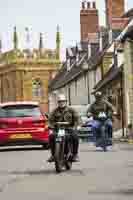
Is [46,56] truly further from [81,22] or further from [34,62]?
[81,22]

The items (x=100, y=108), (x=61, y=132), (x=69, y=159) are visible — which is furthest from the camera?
(x=100, y=108)

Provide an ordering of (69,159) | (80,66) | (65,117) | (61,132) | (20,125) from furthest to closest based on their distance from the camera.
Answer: (80,66) → (20,125) → (69,159) → (65,117) → (61,132)

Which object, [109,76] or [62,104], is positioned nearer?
[62,104]

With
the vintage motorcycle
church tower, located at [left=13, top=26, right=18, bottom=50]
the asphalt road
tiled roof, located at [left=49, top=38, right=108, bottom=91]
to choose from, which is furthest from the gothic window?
the vintage motorcycle

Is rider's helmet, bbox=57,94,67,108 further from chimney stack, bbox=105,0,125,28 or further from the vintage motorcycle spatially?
chimney stack, bbox=105,0,125,28

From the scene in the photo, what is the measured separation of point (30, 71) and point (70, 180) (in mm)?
107665

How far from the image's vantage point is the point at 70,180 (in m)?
14.4

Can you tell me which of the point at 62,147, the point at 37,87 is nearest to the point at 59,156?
the point at 62,147

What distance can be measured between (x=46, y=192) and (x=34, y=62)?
108651 millimetres

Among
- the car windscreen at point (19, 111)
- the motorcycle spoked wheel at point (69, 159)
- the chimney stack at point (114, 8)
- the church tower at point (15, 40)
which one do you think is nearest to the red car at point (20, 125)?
the car windscreen at point (19, 111)

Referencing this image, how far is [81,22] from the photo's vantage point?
80.3m

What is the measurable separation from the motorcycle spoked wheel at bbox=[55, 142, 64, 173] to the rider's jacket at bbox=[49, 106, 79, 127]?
0.48 m

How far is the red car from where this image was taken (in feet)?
85.6

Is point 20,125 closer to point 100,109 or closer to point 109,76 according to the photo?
point 100,109
